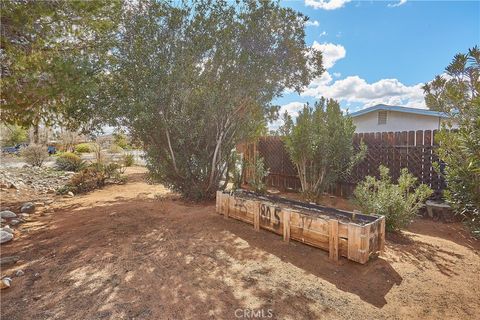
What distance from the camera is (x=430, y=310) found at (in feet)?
7.23

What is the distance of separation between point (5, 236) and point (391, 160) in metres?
7.87

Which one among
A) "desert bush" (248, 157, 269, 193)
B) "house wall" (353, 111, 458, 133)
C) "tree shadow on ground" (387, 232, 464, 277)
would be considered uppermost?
"house wall" (353, 111, 458, 133)

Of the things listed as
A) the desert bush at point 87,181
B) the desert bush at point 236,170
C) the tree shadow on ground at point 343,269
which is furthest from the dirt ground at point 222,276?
the desert bush at point 87,181

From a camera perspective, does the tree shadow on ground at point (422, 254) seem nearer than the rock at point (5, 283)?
No

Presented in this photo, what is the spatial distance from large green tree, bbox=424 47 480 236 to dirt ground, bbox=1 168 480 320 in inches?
30.1

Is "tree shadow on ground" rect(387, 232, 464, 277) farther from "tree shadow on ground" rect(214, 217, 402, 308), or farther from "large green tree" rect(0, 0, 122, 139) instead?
"large green tree" rect(0, 0, 122, 139)

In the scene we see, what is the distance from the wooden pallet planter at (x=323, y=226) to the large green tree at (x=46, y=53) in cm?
333

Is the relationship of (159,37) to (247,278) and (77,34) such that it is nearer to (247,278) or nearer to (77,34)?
(77,34)

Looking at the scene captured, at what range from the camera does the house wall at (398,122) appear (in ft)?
37.7

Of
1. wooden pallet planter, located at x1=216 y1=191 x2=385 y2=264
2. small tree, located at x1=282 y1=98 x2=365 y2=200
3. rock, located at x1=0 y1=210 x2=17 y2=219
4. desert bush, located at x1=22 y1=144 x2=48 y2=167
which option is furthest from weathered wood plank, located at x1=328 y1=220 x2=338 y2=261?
desert bush, located at x1=22 y1=144 x2=48 y2=167

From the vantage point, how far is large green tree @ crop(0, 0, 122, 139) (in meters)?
3.34

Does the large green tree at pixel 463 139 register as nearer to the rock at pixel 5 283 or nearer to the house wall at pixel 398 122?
the rock at pixel 5 283

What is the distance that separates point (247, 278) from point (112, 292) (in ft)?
4.41

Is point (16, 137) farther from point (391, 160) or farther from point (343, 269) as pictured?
point (343, 269)
